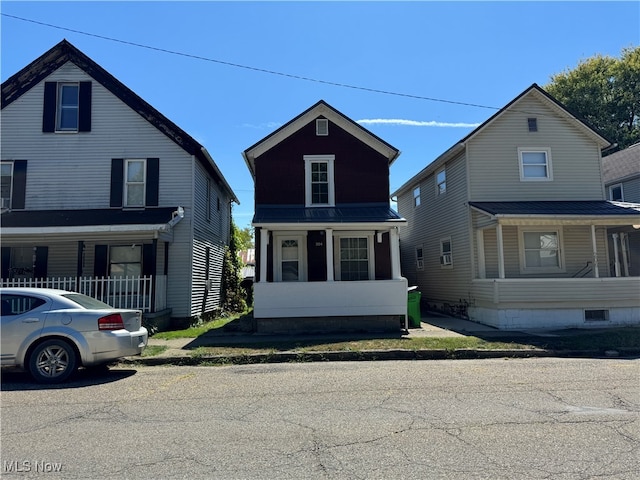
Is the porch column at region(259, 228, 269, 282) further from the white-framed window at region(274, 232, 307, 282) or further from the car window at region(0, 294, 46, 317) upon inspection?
the car window at region(0, 294, 46, 317)

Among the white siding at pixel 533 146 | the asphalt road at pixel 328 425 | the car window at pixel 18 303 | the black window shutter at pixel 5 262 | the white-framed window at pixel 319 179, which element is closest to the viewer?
the asphalt road at pixel 328 425

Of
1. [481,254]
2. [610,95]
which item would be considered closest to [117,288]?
[481,254]

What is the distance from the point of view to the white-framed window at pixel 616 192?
20641 mm

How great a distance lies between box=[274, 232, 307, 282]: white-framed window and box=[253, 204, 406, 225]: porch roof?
0.89 meters

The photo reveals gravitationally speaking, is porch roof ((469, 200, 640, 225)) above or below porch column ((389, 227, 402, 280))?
above

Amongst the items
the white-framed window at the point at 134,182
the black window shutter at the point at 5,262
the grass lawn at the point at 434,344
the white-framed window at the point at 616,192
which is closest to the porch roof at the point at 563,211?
the grass lawn at the point at 434,344

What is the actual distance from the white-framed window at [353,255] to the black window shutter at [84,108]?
9.52m

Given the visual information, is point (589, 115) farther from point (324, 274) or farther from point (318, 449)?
point (318, 449)

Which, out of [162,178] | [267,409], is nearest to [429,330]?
[267,409]

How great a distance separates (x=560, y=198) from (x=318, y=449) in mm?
14041

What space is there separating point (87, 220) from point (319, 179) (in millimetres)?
7515

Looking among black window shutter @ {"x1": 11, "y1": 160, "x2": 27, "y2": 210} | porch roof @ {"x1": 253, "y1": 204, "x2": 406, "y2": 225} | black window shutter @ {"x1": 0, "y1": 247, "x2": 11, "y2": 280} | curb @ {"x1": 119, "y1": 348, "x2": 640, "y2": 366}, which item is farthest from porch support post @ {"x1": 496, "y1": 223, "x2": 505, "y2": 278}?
black window shutter @ {"x1": 0, "y1": 247, "x2": 11, "y2": 280}

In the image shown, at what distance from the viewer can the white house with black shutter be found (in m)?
14.1

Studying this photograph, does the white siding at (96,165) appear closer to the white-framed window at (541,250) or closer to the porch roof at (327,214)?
the porch roof at (327,214)
